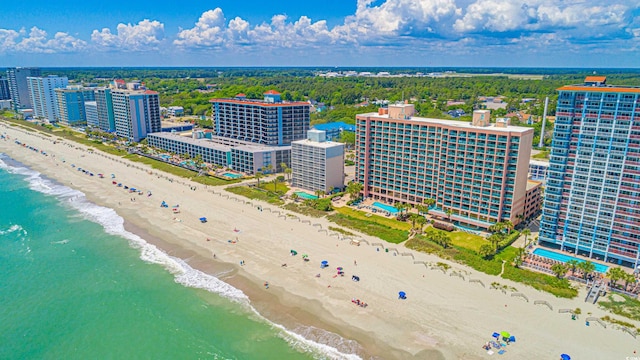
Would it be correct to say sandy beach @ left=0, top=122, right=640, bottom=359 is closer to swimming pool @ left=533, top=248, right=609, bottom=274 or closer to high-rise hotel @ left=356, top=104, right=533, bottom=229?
swimming pool @ left=533, top=248, right=609, bottom=274

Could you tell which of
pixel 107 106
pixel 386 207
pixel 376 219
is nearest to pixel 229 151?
pixel 386 207

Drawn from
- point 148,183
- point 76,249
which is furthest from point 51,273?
point 148,183

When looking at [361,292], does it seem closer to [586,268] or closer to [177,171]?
[586,268]

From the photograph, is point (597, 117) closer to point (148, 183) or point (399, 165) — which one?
point (399, 165)

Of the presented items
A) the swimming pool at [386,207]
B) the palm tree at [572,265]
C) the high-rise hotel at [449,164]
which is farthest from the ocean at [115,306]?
the high-rise hotel at [449,164]

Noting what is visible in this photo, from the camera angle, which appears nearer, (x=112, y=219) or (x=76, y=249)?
(x=76, y=249)

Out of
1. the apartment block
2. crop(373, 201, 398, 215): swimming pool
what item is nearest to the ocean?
crop(373, 201, 398, 215): swimming pool

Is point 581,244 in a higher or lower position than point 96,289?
higher
